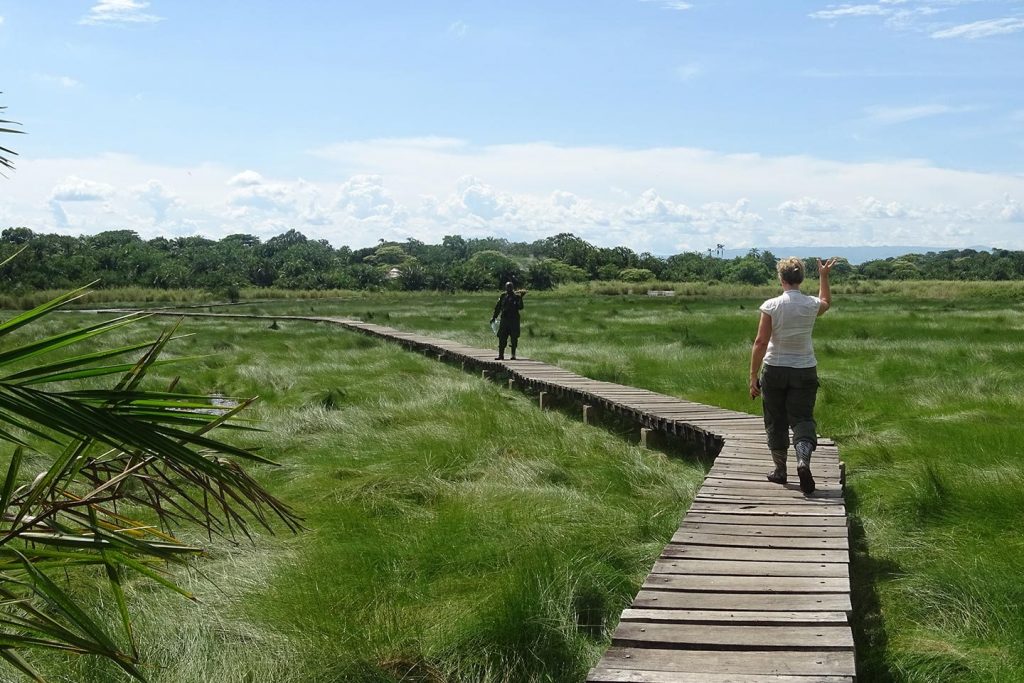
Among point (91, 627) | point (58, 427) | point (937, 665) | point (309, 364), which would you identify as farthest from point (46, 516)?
point (309, 364)

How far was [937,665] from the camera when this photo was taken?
13.9ft

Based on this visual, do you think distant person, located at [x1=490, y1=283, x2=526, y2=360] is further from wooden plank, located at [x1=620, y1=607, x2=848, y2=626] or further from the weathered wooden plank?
wooden plank, located at [x1=620, y1=607, x2=848, y2=626]

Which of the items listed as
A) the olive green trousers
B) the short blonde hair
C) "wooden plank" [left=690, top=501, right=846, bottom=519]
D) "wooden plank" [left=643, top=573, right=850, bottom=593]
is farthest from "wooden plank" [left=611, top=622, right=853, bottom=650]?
the short blonde hair

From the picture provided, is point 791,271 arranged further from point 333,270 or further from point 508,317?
point 333,270

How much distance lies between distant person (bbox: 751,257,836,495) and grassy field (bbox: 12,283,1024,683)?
77 cm

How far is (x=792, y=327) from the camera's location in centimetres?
630

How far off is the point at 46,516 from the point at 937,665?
3.66 metres

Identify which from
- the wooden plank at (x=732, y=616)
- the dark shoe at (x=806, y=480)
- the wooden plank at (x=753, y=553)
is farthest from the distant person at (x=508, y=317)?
the wooden plank at (x=732, y=616)

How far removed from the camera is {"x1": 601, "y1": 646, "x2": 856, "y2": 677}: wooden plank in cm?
354

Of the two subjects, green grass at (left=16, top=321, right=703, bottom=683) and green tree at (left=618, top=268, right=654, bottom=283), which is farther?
green tree at (left=618, top=268, right=654, bottom=283)

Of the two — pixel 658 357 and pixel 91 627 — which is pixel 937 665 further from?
pixel 658 357

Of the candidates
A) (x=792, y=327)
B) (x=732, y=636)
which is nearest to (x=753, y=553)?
(x=732, y=636)

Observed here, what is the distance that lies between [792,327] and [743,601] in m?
2.51

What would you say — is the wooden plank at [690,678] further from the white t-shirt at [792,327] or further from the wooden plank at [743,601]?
the white t-shirt at [792,327]
